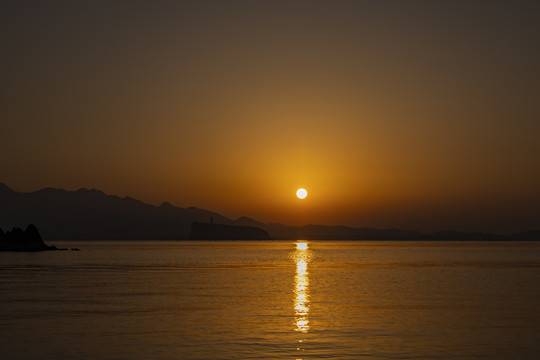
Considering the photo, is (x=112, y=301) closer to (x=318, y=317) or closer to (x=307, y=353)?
(x=318, y=317)

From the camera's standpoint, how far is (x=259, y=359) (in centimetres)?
2805

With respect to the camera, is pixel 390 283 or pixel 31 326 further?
pixel 390 283

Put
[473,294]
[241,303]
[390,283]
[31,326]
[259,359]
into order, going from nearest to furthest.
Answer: [259,359] → [31,326] → [241,303] → [473,294] → [390,283]

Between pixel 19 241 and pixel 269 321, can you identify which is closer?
pixel 269 321

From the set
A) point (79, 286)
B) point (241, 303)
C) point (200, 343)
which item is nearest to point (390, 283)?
point (241, 303)

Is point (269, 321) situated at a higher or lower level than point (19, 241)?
lower

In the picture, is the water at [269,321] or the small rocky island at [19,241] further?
the small rocky island at [19,241]

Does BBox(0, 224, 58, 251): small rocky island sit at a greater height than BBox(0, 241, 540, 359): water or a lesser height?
greater

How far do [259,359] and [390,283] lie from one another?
154 ft

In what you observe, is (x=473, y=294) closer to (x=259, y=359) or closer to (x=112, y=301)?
(x=112, y=301)

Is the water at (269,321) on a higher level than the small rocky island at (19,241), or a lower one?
lower

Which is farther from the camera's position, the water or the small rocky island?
the small rocky island

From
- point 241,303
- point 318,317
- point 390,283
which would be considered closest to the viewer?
point 318,317

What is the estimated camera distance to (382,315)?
4294 centimetres
